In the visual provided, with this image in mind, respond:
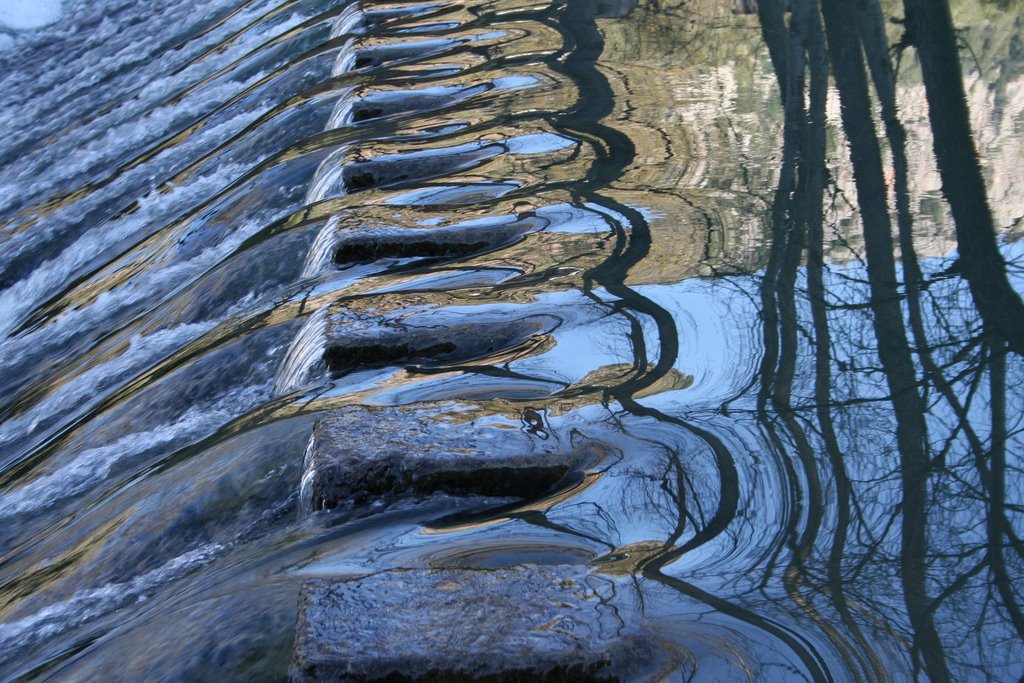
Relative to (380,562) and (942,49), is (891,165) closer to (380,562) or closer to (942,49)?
(942,49)

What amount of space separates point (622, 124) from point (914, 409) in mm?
2339

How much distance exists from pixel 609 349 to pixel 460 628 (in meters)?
1.21

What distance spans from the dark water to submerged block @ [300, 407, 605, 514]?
0.15ft

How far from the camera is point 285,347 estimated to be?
3.40m

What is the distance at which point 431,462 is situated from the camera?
2.46 m

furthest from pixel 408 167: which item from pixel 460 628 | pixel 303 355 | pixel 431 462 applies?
pixel 460 628

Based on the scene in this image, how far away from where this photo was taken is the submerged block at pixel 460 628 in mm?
1888

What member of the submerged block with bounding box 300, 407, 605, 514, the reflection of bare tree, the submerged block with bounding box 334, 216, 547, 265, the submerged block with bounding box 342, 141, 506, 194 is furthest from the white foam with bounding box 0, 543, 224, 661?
the submerged block with bounding box 342, 141, 506, 194

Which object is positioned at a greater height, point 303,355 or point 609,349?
point 303,355

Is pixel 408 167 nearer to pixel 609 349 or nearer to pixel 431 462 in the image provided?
pixel 609 349

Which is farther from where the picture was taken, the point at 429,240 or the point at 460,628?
the point at 429,240

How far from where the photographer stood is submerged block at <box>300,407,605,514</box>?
8.07 ft

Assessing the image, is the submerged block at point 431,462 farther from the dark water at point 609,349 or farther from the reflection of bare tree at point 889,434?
the reflection of bare tree at point 889,434

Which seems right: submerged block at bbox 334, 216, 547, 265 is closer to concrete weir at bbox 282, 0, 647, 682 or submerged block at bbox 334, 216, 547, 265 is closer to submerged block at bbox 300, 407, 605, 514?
concrete weir at bbox 282, 0, 647, 682
